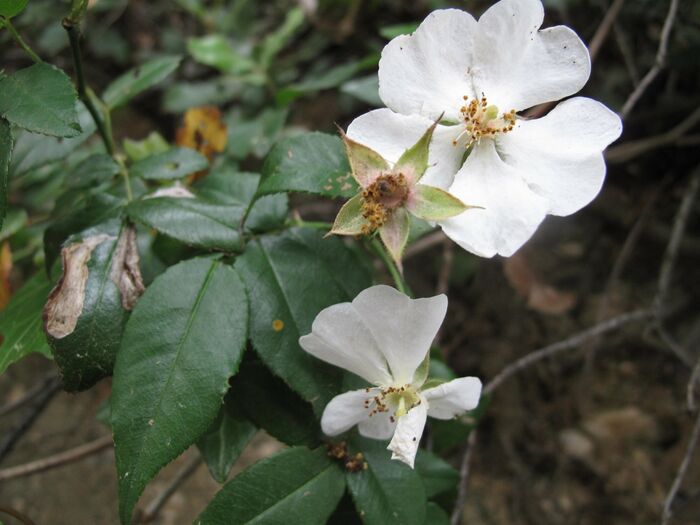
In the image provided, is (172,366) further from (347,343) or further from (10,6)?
(10,6)

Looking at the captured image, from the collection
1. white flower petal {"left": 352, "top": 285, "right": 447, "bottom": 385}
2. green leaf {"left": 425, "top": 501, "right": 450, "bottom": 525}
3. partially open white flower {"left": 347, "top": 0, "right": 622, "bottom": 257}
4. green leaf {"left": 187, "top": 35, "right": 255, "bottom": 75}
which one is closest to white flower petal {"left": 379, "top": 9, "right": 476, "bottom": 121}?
partially open white flower {"left": 347, "top": 0, "right": 622, "bottom": 257}

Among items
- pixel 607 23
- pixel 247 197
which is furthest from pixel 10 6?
pixel 607 23

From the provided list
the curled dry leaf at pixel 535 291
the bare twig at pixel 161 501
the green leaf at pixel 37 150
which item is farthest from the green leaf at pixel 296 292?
the curled dry leaf at pixel 535 291

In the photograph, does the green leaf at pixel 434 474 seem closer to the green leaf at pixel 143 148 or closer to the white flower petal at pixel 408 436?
the white flower petal at pixel 408 436

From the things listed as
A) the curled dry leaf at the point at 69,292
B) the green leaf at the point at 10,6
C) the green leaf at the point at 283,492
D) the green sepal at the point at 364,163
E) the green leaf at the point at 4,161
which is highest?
the green leaf at the point at 10,6

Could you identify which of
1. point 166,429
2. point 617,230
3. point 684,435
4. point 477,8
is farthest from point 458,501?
point 477,8

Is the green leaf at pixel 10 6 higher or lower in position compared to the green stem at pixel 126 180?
higher

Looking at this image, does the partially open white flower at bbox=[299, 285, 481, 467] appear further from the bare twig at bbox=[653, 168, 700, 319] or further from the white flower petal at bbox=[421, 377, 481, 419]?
the bare twig at bbox=[653, 168, 700, 319]
